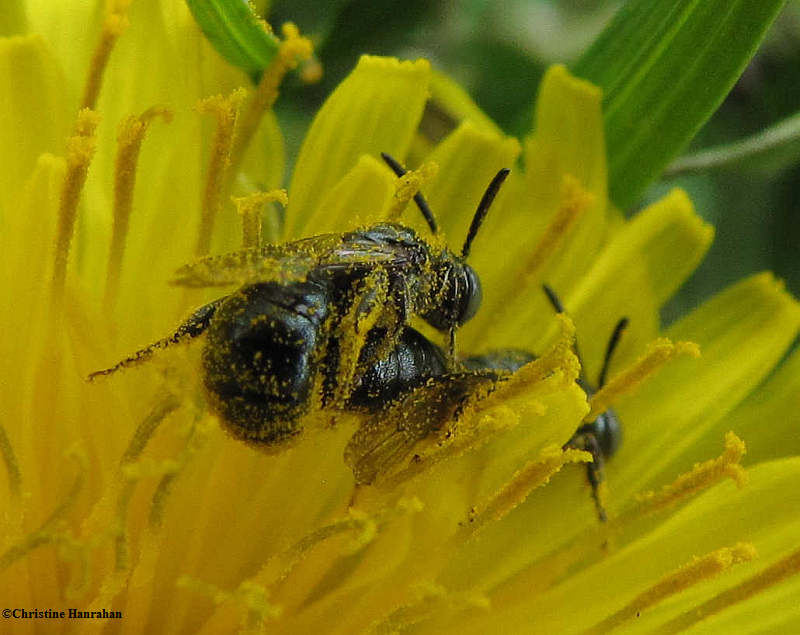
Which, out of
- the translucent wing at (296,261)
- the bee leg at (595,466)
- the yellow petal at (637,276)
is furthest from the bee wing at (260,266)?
the yellow petal at (637,276)

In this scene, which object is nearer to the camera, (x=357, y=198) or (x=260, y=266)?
(x=260, y=266)

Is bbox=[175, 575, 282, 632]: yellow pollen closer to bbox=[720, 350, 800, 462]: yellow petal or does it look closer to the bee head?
the bee head

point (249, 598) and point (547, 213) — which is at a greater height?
point (547, 213)

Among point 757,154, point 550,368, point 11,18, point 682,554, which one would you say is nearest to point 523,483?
point 550,368

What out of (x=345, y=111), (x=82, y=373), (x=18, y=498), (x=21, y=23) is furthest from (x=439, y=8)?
(x=18, y=498)

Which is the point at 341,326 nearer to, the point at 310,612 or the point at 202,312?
the point at 202,312

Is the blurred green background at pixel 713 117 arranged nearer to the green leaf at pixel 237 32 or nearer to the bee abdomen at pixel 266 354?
the green leaf at pixel 237 32

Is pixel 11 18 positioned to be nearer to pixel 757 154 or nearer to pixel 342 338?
pixel 342 338

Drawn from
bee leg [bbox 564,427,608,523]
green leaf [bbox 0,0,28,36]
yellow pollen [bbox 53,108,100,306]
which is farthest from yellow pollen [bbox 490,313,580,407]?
green leaf [bbox 0,0,28,36]
